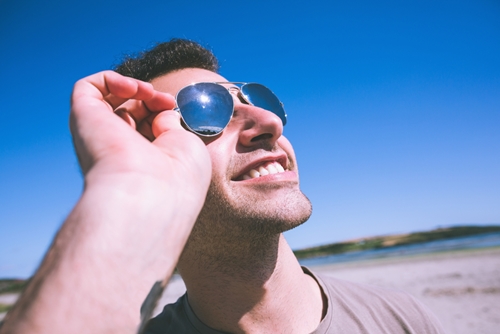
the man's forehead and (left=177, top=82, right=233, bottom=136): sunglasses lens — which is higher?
the man's forehead

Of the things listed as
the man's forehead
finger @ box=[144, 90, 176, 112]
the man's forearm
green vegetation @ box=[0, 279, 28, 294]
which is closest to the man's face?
finger @ box=[144, 90, 176, 112]

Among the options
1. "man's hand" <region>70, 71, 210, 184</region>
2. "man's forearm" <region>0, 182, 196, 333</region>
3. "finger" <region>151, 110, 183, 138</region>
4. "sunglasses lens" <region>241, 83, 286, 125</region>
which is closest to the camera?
"man's forearm" <region>0, 182, 196, 333</region>

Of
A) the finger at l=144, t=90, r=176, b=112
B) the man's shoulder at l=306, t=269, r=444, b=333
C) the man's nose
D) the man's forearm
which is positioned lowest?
the man's shoulder at l=306, t=269, r=444, b=333

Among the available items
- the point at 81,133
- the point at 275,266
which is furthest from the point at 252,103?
the point at 81,133

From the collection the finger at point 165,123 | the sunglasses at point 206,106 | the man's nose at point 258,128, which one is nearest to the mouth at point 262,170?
the man's nose at point 258,128

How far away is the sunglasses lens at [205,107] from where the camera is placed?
1.98m

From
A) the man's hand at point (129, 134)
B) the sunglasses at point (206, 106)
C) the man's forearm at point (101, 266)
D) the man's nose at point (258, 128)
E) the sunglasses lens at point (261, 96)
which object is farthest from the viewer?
the sunglasses lens at point (261, 96)

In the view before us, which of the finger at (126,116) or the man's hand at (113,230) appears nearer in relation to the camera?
the man's hand at (113,230)

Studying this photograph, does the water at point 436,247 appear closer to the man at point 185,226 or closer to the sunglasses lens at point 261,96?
the sunglasses lens at point 261,96

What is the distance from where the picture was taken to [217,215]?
1851mm

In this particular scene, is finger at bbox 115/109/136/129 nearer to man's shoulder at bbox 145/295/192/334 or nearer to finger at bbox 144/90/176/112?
finger at bbox 144/90/176/112

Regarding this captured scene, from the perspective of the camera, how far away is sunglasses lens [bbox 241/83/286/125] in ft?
8.21

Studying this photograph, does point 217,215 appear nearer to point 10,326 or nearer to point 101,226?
point 101,226

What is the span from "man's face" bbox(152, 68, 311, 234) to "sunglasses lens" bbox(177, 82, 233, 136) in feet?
0.26
